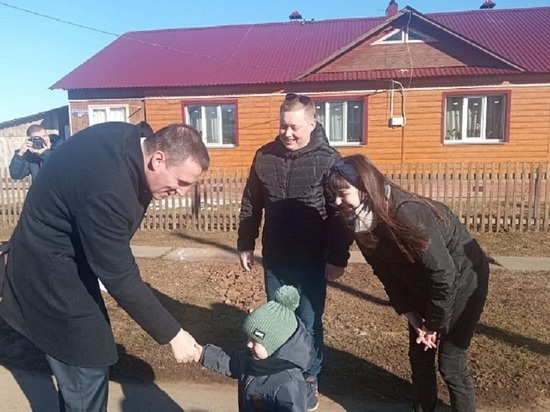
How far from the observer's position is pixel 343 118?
14.9 m

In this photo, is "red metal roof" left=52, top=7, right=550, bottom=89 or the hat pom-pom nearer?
the hat pom-pom

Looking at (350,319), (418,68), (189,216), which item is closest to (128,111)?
(189,216)

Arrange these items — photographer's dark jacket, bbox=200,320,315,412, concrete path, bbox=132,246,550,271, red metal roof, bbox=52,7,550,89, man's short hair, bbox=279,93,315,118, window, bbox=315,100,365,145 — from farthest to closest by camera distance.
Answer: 1. red metal roof, bbox=52,7,550,89
2. window, bbox=315,100,365,145
3. concrete path, bbox=132,246,550,271
4. man's short hair, bbox=279,93,315,118
5. photographer's dark jacket, bbox=200,320,315,412

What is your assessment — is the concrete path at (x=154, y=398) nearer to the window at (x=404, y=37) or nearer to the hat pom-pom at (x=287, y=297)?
the hat pom-pom at (x=287, y=297)

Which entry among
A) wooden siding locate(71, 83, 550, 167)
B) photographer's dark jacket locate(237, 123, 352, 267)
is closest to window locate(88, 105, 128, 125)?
wooden siding locate(71, 83, 550, 167)

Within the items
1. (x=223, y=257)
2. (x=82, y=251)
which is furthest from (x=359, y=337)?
(x=223, y=257)

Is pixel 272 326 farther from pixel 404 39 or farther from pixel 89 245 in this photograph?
pixel 404 39

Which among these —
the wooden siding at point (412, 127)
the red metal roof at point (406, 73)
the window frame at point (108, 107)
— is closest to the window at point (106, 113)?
the window frame at point (108, 107)

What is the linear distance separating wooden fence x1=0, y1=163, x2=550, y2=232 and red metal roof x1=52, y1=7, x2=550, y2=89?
551cm

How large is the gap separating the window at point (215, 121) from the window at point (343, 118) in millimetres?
2733

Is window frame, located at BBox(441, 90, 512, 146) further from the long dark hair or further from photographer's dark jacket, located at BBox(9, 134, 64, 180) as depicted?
the long dark hair

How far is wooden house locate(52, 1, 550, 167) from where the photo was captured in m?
13.9

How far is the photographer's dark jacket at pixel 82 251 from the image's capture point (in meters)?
Answer: 1.95

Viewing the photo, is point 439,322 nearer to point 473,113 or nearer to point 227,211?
point 227,211
